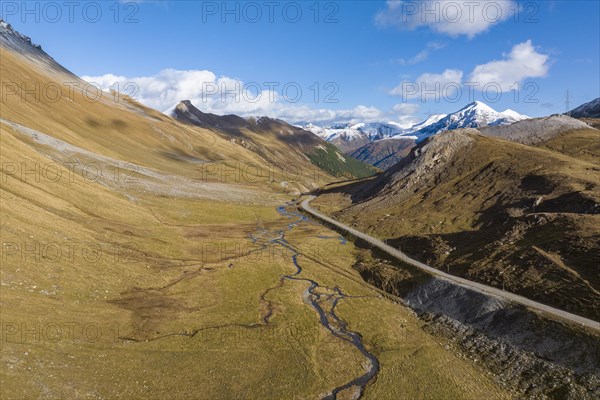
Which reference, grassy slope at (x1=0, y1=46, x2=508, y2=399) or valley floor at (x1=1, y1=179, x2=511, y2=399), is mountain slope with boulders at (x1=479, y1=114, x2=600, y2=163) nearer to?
grassy slope at (x1=0, y1=46, x2=508, y2=399)

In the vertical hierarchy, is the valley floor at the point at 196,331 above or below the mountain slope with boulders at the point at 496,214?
below

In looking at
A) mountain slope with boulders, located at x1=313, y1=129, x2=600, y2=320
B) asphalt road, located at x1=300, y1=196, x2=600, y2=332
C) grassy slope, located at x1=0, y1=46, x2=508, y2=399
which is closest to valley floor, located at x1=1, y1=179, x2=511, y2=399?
grassy slope, located at x1=0, y1=46, x2=508, y2=399

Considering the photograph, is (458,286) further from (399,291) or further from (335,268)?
(335,268)

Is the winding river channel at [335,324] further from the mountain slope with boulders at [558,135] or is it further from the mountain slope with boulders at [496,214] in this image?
the mountain slope with boulders at [558,135]

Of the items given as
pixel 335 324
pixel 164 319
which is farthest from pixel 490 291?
pixel 164 319

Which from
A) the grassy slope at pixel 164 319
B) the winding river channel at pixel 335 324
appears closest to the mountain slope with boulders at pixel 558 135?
the grassy slope at pixel 164 319

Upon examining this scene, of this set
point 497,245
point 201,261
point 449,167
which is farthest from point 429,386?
point 449,167
